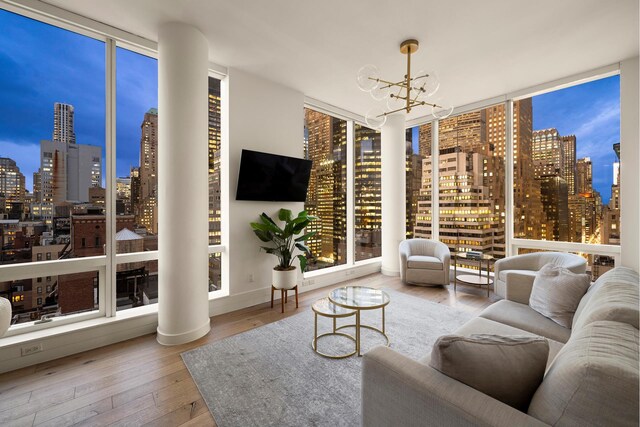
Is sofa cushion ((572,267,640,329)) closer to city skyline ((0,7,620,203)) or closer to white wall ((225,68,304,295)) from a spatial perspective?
city skyline ((0,7,620,203))

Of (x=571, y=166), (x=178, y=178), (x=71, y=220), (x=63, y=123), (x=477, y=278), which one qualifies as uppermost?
(x=63, y=123)

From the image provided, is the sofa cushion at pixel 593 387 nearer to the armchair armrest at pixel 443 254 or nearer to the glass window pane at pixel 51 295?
the armchair armrest at pixel 443 254

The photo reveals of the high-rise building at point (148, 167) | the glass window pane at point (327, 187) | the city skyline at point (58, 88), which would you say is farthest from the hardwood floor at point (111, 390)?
the glass window pane at point (327, 187)

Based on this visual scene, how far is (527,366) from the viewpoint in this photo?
3.65ft

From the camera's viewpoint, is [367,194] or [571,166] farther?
[367,194]

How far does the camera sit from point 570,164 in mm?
4320

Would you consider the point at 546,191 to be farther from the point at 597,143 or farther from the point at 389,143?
the point at 389,143

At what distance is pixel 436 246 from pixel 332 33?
3963mm

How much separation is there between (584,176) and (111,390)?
6372mm

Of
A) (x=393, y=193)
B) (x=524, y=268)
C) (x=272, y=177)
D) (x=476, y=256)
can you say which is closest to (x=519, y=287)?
(x=524, y=268)

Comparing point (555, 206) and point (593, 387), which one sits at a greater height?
point (555, 206)

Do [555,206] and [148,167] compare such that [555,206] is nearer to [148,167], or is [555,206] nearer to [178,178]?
[178,178]

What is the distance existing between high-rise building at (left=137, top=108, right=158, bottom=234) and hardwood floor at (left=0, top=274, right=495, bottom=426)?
1376 mm

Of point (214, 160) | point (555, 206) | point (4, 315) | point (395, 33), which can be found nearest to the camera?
point (4, 315)
